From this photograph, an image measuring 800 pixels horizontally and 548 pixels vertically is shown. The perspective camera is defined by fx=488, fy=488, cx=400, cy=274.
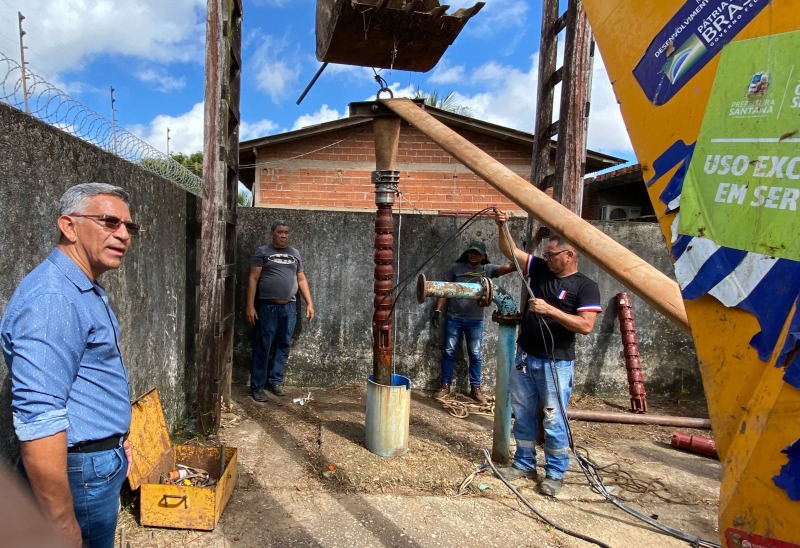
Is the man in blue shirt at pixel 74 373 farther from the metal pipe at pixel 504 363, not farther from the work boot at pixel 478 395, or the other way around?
the work boot at pixel 478 395

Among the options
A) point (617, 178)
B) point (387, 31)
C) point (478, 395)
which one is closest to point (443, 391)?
point (478, 395)

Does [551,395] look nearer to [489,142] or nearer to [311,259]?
[311,259]

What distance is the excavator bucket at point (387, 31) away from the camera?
2.58 m

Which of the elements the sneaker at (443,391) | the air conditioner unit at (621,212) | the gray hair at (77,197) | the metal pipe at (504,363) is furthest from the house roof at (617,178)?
the gray hair at (77,197)

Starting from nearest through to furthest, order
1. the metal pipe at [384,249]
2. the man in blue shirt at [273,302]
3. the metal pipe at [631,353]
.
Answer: the metal pipe at [384,249]
the man in blue shirt at [273,302]
the metal pipe at [631,353]

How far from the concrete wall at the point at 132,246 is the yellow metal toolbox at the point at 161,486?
372 millimetres

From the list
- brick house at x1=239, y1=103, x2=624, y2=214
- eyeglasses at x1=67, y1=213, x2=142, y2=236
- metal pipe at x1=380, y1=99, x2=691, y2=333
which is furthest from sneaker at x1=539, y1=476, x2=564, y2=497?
brick house at x1=239, y1=103, x2=624, y2=214

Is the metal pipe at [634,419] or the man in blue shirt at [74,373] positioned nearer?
the man in blue shirt at [74,373]

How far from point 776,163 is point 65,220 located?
1.92 metres

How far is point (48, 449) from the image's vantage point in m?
1.43

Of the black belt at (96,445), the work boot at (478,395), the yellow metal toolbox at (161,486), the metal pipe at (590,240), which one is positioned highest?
the metal pipe at (590,240)

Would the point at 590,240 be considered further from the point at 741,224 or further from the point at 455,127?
the point at 455,127

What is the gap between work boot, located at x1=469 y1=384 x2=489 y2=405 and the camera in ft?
18.7

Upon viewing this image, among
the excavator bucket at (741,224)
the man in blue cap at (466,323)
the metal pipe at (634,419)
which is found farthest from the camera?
the man in blue cap at (466,323)
